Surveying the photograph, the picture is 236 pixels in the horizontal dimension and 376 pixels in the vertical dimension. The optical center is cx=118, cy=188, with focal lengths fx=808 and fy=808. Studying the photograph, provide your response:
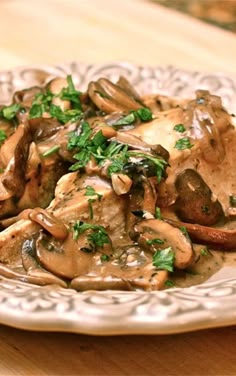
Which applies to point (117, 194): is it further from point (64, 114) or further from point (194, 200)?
point (64, 114)

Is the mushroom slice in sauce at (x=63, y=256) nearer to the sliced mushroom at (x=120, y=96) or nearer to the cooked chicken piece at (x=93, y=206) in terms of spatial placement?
the cooked chicken piece at (x=93, y=206)

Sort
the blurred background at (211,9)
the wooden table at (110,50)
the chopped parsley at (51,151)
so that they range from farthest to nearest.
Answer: the blurred background at (211,9) → the chopped parsley at (51,151) → the wooden table at (110,50)

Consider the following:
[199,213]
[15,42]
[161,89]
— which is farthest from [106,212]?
[15,42]

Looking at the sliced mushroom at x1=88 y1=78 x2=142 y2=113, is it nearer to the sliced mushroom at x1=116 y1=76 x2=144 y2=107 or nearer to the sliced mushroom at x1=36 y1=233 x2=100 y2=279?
the sliced mushroom at x1=116 y1=76 x2=144 y2=107

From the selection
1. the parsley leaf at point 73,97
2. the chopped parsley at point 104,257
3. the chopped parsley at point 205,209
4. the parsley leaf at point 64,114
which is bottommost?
the chopped parsley at point 104,257

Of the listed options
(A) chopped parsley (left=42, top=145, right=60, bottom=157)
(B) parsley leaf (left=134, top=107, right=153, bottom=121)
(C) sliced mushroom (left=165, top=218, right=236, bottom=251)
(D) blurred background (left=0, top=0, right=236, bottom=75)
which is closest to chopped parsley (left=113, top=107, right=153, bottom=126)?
(B) parsley leaf (left=134, top=107, right=153, bottom=121)

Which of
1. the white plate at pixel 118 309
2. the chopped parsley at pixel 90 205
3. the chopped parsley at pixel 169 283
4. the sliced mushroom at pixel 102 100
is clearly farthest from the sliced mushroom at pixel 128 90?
the white plate at pixel 118 309

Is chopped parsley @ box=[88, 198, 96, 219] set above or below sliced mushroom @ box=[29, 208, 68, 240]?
above
